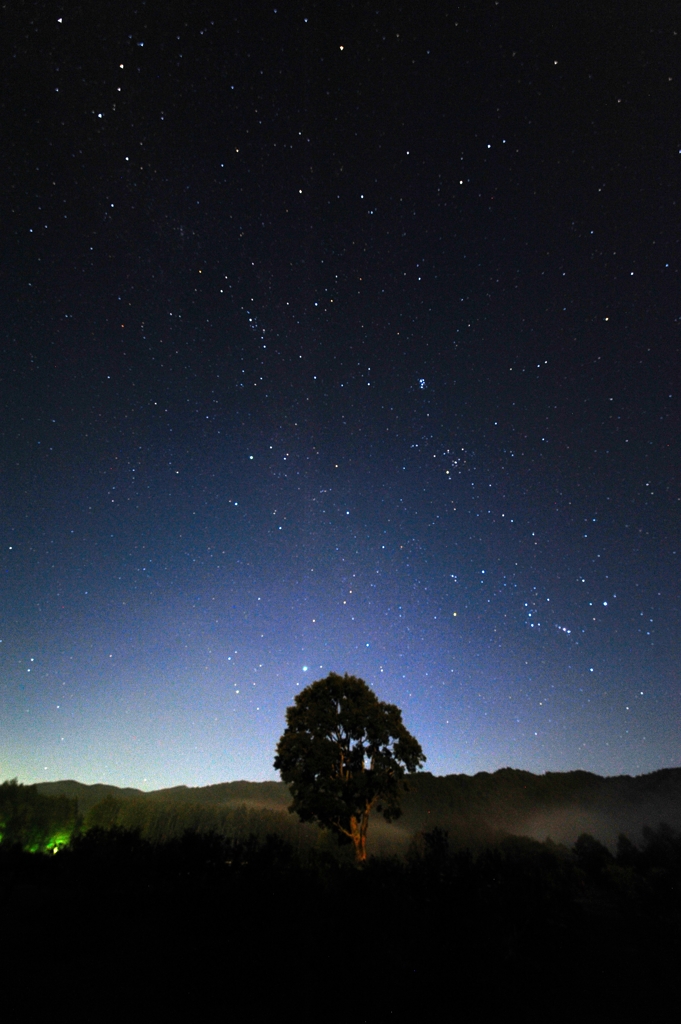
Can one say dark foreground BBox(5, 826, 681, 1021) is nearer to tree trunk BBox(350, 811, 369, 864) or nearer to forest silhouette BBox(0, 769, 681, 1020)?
forest silhouette BBox(0, 769, 681, 1020)

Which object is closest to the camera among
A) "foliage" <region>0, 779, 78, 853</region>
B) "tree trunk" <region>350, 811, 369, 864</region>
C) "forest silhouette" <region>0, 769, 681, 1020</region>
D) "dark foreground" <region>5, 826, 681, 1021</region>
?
"dark foreground" <region>5, 826, 681, 1021</region>

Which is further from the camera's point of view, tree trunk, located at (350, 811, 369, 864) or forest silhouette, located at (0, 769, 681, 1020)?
tree trunk, located at (350, 811, 369, 864)

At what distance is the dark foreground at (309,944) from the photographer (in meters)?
5.93

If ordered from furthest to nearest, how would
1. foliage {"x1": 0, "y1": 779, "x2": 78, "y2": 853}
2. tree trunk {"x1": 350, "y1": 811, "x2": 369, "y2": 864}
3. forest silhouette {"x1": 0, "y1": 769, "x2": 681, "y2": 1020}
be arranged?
foliage {"x1": 0, "y1": 779, "x2": 78, "y2": 853} → tree trunk {"x1": 350, "y1": 811, "x2": 369, "y2": 864} → forest silhouette {"x1": 0, "y1": 769, "x2": 681, "y2": 1020}

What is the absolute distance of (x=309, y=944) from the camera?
22.2 ft

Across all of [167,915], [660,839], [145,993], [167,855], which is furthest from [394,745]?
[660,839]

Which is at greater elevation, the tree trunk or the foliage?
the tree trunk

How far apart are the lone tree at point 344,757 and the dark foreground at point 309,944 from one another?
1111 centimetres

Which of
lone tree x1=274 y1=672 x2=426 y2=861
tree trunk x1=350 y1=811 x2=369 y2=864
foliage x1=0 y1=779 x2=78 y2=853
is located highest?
lone tree x1=274 y1=672 x2=426 y2=861

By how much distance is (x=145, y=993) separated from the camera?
609 centimetres

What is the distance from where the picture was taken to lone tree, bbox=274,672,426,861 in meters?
20.8

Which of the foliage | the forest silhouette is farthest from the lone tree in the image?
the foliage

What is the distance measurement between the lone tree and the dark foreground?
1111cm

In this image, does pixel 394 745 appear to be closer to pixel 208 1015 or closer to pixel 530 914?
pixel 530 914
